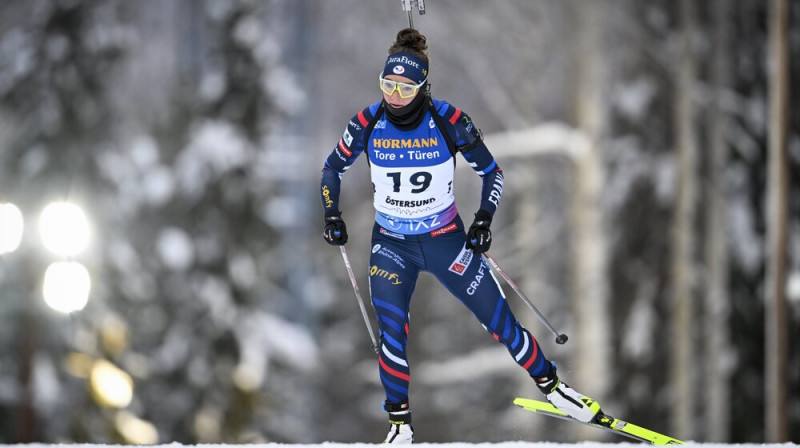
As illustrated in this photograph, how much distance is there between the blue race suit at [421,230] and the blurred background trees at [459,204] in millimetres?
4482

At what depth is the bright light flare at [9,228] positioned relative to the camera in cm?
750

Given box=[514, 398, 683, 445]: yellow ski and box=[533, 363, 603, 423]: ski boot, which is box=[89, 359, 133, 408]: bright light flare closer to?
box=[514, 398, 683, 445]: yellow ski

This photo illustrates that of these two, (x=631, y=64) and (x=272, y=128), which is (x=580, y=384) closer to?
(x=631, y=64)

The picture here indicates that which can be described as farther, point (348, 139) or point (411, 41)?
point (348, 139)

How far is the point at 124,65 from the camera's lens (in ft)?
27.4

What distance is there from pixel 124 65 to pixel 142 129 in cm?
76

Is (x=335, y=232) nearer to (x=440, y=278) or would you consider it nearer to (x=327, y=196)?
(x=327, y=196)

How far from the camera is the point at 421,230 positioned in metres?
3.51

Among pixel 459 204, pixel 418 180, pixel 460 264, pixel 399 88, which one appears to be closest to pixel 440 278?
pixel 460 264

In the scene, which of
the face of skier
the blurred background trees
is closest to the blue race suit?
the face of skier

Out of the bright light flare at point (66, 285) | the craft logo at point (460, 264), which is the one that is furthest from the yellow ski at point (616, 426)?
the bright light flare at point (66, 285)

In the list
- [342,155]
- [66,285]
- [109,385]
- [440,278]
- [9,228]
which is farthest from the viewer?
[109,385]

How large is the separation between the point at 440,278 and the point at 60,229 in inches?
211

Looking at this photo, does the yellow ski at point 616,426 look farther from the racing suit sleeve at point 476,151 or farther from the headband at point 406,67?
the headband at point 406,67
